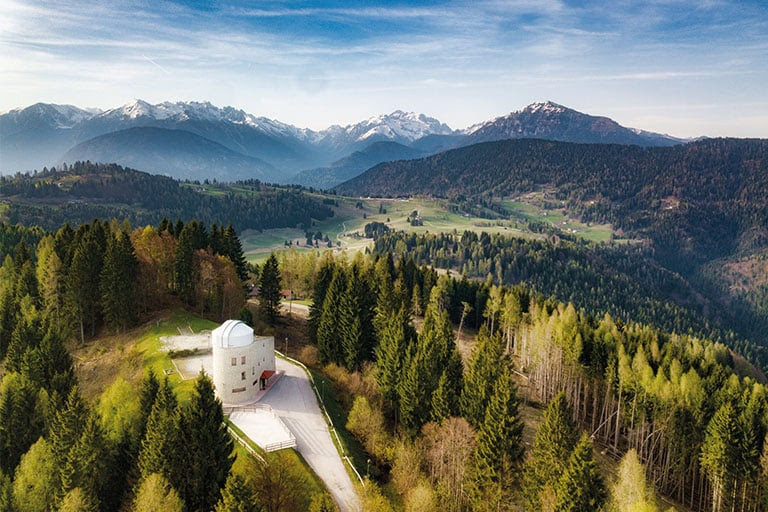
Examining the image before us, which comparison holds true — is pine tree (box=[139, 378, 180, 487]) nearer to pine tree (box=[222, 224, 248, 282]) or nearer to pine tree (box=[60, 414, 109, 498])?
pine tree (box=[60, 414, 109, 498])

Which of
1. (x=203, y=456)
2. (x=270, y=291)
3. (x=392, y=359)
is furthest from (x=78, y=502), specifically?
(x=270, y=291)

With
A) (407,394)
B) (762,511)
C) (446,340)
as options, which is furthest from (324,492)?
(762,511)

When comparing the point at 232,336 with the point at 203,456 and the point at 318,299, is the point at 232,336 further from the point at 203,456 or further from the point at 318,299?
the point at 318,299

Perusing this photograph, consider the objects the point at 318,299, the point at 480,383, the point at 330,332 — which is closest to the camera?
the point at 480,383

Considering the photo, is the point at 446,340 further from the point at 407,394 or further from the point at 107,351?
the point at 107,351

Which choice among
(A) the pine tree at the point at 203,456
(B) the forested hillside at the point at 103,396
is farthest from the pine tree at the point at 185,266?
(A) the pine tree at the point at 203,456

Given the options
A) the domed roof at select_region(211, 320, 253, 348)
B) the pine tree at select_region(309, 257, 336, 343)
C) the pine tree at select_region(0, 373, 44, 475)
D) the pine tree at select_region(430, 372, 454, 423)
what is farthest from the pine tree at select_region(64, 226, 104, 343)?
the pine tree at select_region(430, 372, 454, 423)
